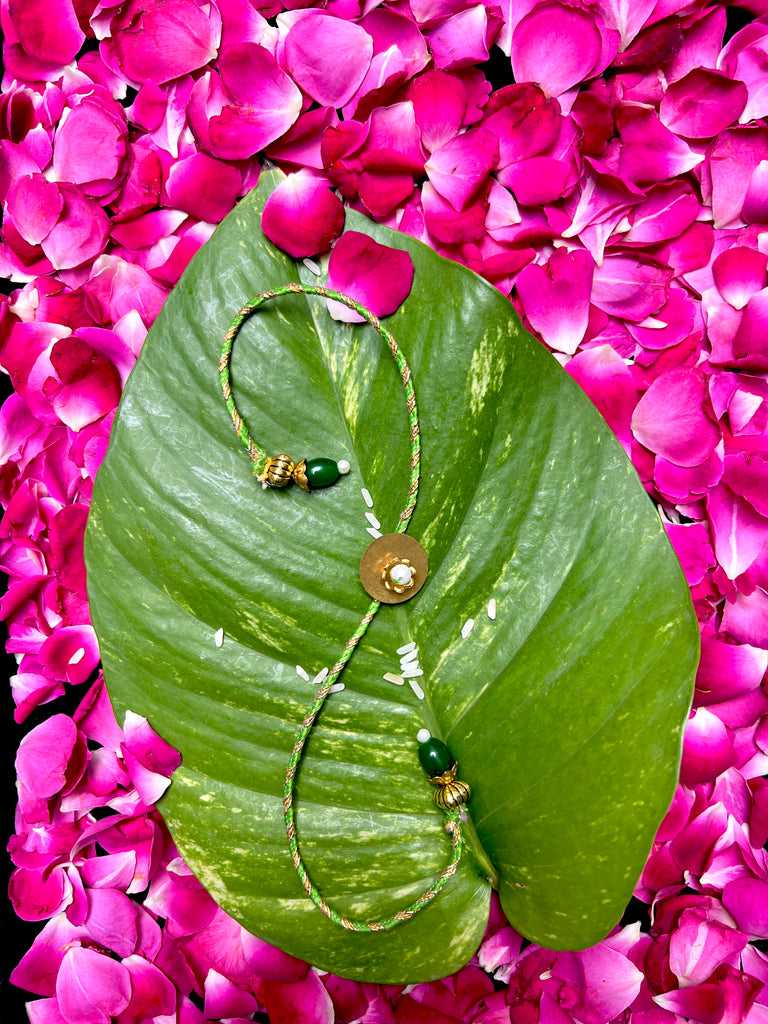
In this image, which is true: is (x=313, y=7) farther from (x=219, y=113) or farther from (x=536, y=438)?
(x=536, y=438)

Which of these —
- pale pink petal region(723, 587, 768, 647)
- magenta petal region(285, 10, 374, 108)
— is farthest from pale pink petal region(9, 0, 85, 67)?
pale pink petal region(723, 587, 768, 647)

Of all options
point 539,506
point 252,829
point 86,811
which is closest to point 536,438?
point 539,506

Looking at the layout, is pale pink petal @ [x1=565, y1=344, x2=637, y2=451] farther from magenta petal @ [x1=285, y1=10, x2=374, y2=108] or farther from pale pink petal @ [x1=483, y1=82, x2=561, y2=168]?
magenta petal @ [x1=285, y1=10, x2=374, y2=108]

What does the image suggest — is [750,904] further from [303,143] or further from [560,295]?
[303,143]

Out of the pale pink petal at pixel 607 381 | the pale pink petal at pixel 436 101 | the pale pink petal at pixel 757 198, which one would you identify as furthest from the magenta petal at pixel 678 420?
the pale pink petal at pixel 436 101

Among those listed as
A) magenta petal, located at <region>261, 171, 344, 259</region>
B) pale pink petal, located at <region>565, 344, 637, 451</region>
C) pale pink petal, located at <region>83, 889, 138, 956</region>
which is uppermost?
magenta petal, located at <region>261, 171, 344, 259</region>

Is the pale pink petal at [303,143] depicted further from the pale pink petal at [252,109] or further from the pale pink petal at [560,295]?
the pale pink petal at [560,295]
